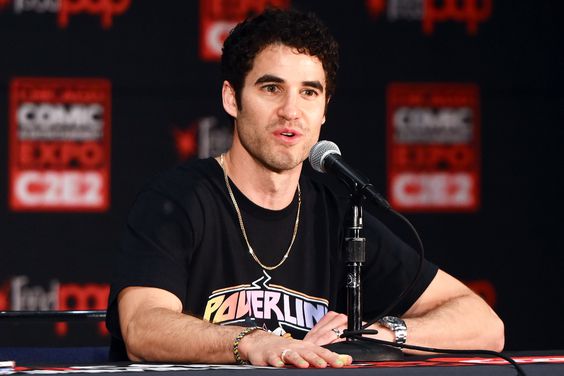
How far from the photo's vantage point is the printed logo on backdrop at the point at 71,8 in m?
4.14

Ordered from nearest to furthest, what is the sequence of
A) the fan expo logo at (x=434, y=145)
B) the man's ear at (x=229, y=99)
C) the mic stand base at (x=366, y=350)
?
1. the mic stand base at (x=366, y=350)
2. the man's ear at (x=229, y=99)
3. the fan expo logo at (x=434, y=145)

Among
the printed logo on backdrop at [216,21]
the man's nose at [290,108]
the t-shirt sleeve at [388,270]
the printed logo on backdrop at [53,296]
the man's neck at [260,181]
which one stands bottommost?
the printed logo on backdrop at [53,296]

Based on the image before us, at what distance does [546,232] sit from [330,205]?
1.86 meters

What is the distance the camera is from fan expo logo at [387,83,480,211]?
14.3 feet

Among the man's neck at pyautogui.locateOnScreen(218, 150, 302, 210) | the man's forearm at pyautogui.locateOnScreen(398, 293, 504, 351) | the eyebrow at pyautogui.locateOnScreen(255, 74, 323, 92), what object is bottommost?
the man's forearm at pyautogui.locateOnScreen(398, 293, 504, 351)

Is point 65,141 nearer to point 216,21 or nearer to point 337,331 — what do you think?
point 216,21

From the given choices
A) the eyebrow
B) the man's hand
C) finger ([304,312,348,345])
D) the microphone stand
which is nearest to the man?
the eyebrow

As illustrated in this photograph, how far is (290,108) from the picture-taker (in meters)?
2.54

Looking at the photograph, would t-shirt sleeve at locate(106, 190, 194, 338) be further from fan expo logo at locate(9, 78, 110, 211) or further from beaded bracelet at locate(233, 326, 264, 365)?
fan expo logo at locate(9, 78, 110, 211)

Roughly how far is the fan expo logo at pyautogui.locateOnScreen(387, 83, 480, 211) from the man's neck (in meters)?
1.70

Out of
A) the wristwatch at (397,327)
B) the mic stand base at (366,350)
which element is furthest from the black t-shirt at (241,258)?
the mic stand base at (366,350)

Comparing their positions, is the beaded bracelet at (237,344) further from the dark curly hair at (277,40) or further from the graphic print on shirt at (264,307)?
the dark curly hair at (277,40)

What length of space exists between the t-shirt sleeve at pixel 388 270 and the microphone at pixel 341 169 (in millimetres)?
596

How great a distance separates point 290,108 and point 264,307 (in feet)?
1.59
